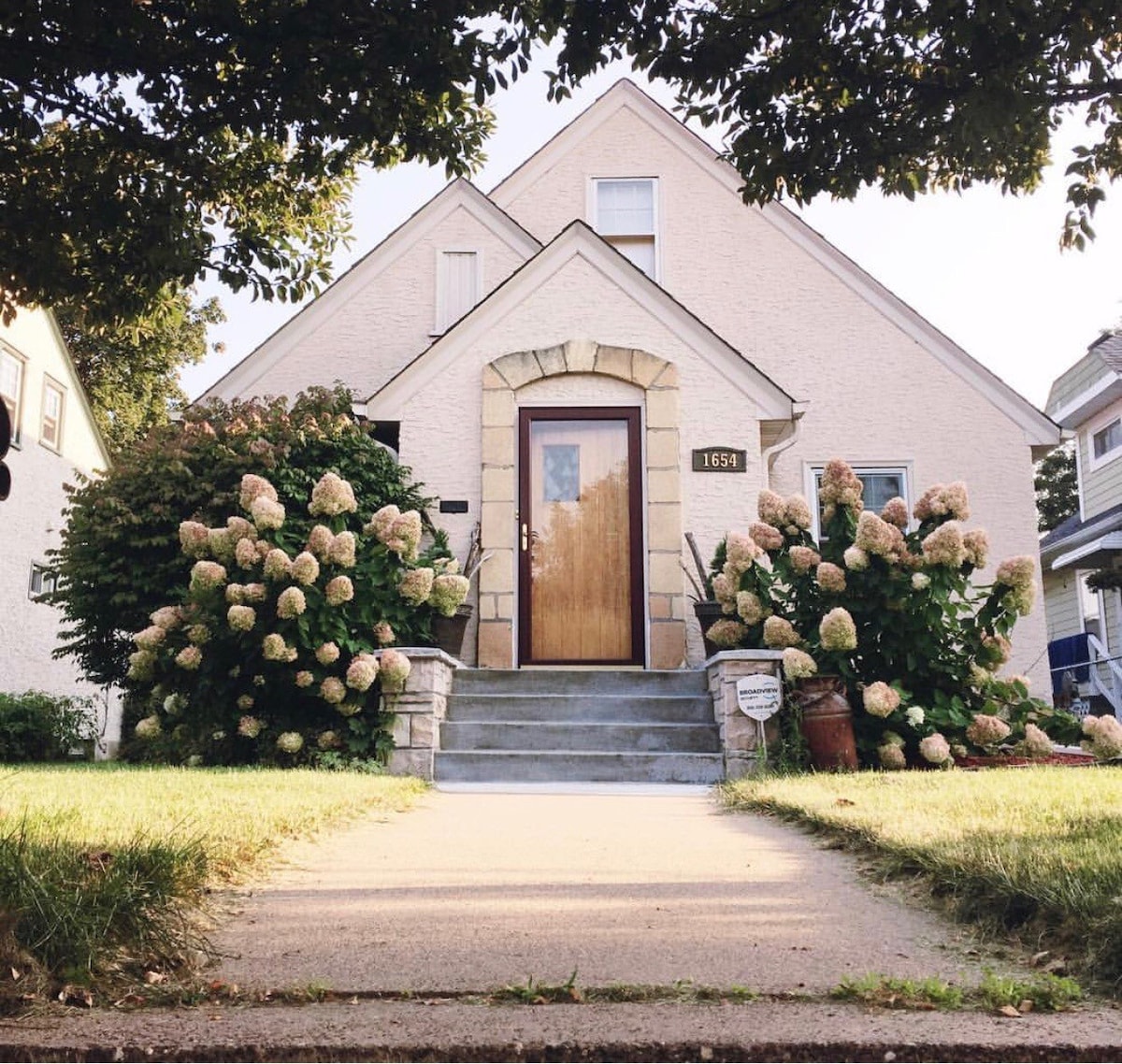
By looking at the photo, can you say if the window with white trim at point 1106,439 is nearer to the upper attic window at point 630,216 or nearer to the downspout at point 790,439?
the downspout at point 790,439

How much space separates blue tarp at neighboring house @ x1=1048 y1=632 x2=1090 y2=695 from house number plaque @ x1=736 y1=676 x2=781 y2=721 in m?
10.9

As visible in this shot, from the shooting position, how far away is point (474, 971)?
8.57 feet

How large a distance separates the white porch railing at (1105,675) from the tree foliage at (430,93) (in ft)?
33.3

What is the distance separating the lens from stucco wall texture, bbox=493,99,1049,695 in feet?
39.1

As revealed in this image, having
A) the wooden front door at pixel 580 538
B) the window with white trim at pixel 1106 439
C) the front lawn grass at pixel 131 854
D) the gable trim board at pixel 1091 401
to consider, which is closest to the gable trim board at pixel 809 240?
the wooden front door at pixel 580 538

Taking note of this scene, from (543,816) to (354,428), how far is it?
4910 mm

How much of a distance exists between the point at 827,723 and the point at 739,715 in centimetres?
64

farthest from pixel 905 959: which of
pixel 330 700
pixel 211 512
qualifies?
pixel 211 512

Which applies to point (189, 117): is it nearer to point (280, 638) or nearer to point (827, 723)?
point (280, 638)

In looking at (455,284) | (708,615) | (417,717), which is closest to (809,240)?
(455,284)

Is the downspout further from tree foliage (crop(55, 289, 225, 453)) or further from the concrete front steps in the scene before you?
tree foliage (crop(55, 289, 225, 453))

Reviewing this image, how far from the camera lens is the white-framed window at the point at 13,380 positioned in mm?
16391

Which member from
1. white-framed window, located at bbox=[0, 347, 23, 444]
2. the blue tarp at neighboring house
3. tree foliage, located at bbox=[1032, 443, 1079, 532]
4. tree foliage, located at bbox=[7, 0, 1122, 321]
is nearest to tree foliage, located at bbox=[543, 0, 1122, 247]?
tree foliage, located at bbox=[7, 0, 1122, 321]

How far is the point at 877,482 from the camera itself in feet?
39.9
